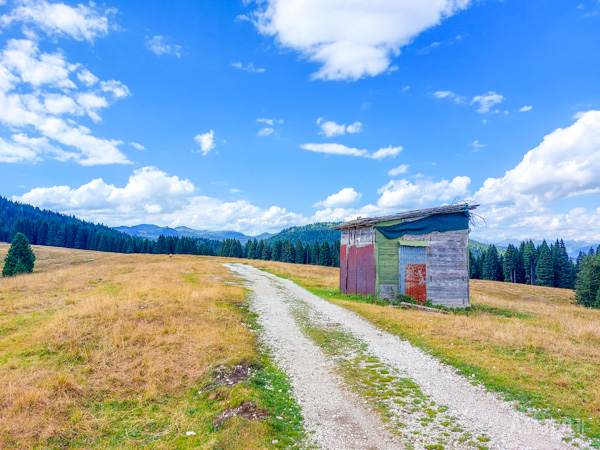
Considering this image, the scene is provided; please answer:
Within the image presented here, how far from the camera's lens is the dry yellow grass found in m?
6.12

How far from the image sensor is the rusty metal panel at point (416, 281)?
20.7 m

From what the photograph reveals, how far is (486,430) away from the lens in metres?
5.90

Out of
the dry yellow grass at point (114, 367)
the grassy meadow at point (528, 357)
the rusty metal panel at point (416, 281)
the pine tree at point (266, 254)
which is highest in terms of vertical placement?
the pine tree at point (266, 254)

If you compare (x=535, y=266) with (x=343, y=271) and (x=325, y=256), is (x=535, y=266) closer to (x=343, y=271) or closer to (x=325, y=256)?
(x=325, y=256)

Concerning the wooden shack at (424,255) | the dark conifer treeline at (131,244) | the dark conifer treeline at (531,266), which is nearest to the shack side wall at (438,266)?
the wooden shack at (424,255)

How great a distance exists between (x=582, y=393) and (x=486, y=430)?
10.4ft

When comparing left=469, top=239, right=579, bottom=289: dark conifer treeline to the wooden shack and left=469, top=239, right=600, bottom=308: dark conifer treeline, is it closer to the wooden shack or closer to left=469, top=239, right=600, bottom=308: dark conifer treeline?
left=469, top=239, right=600, bottom=308: dark conifer treeline

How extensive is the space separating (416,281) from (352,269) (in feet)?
18.3

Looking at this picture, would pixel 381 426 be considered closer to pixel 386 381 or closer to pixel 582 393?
pixel 386 381

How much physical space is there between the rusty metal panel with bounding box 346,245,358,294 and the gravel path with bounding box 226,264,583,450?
1223cm

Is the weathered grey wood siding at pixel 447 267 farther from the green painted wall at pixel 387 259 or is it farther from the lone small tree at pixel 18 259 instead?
the lone small tree at pixel 18 259

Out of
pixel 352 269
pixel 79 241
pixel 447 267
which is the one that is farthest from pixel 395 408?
pixel 79 241

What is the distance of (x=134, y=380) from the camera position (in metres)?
8.24

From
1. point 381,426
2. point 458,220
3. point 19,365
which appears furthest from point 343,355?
point 458,220
